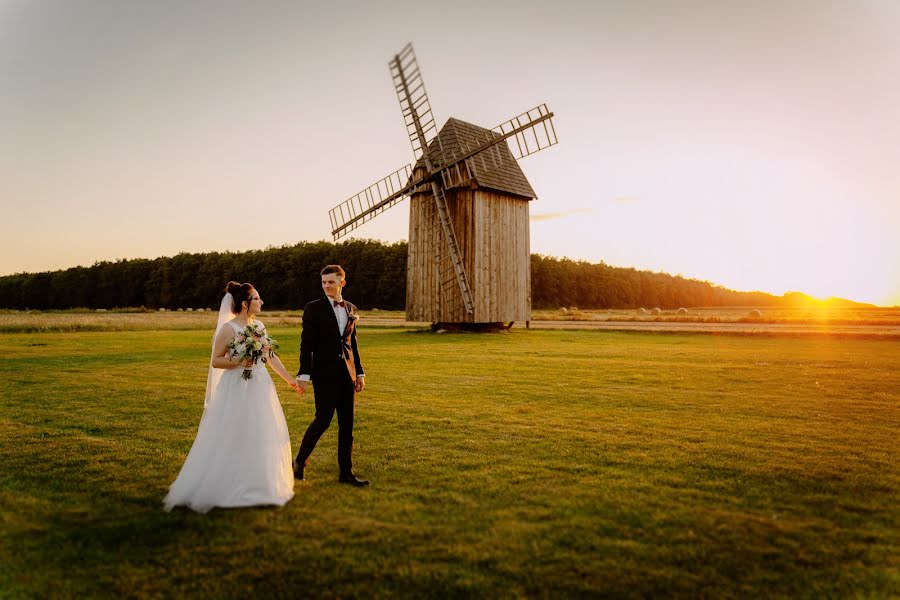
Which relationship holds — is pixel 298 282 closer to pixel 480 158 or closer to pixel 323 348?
pixel 480 158

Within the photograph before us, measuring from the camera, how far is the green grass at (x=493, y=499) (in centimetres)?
441

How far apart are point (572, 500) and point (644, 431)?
3479 mm

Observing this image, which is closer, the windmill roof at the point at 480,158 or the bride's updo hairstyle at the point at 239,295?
the bride's updo hairstyle at the point at 239,295

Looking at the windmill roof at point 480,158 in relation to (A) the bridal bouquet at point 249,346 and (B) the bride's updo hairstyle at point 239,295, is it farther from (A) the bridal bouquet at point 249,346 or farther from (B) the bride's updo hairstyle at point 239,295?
(A) the bridal bouquet at point 249,346

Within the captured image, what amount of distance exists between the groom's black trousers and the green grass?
34 cm

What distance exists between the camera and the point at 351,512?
5.70 meters

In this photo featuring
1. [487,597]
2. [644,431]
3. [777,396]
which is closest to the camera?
[487,597]

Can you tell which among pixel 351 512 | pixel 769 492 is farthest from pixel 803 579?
pixel 351 512

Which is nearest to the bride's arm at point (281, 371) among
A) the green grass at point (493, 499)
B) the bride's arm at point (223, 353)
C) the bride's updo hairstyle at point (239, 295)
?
the bride's arm at point (223, 353)

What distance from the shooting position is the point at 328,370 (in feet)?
22.2

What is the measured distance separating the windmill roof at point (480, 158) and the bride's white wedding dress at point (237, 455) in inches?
896

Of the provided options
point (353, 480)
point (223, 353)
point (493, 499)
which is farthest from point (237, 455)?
point (493, 499)

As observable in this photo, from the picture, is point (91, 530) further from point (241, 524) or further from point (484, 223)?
point (484, 223)

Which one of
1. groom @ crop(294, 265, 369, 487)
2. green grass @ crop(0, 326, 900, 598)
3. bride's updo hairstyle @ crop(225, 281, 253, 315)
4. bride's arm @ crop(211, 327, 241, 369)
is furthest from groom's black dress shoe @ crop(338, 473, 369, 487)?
bride's updo hairstyle @ crop(225, 281, 253, 315)
